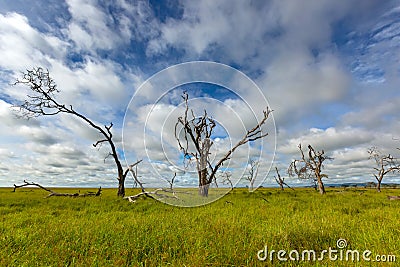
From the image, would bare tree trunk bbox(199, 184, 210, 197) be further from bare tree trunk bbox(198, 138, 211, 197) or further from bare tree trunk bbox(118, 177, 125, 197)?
bare tree trunk bbox(118, 177, 125, 197)

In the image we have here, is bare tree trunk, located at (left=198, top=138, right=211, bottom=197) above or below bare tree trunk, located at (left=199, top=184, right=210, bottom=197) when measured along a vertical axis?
above

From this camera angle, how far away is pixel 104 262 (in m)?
4.02

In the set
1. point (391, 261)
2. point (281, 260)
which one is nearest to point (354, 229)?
point (391, 261)

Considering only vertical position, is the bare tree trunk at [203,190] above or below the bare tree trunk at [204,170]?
below

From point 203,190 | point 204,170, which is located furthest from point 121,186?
point 204,170

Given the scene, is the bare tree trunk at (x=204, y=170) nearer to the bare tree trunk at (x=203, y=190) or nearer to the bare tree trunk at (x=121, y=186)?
the bare tree trunk at (x=203, y=190)

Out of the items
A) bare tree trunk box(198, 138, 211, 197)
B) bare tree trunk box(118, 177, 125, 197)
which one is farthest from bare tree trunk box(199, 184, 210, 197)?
bare tree trunk box(118, 177, 125, 197)

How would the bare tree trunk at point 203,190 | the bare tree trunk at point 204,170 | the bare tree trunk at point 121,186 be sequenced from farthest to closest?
1. the bare tree trunk at point 121,186
2. the bare tree trunk at point 203,190
3. the bare tree trunk at point 204,170

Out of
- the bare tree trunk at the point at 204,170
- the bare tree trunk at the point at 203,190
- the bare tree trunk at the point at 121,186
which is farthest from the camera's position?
the bare tree trunk at the point at 121,186

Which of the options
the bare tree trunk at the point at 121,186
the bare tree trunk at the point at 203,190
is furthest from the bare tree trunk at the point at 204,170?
the bare tree trunk at the point at 121,186

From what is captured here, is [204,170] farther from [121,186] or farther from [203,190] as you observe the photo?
[121,186]

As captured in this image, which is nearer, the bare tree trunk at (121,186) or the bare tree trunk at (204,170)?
the bare tree trunk at (204,170)

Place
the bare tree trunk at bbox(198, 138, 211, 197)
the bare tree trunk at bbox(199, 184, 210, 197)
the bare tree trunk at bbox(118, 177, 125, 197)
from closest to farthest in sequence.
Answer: the bare tree trunk at bbox(198, 138, 211, 197)
the bare tree trunk at bbox(199, 184, 210, 197)
the bare tree trunk at bbox(118, 177, 125, 197)

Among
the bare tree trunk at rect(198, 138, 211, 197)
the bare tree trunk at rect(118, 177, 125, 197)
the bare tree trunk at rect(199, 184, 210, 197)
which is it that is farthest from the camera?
Answer: the bare tree trunk at rect(118, 177, 125, 197)
